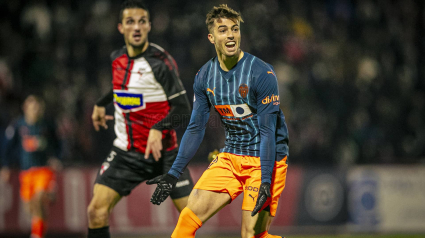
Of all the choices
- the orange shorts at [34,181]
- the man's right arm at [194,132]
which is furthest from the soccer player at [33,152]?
the man's right arm at [194,132]

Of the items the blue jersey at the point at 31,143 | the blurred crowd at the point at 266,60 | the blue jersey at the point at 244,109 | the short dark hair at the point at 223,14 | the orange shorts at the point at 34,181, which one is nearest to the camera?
the blue jersey at the point at 244,109

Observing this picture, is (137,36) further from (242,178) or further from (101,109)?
(242,178)

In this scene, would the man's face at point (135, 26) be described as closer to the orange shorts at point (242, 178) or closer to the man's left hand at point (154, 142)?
the man's left hand at point (154, 142)

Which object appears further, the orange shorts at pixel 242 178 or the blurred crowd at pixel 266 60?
the blurred crowd at pixel 266 60

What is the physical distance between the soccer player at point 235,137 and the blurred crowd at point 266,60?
451cm

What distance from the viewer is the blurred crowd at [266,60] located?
30.3 feet

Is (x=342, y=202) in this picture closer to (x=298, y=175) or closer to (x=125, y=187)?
(x=298, y=175)

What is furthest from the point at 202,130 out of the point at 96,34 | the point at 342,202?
the point at 96,34

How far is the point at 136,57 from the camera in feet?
16.0

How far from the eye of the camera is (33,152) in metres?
8.26

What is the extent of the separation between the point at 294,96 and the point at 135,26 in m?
A: 6.01

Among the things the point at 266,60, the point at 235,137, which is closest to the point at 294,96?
the point at 266,60

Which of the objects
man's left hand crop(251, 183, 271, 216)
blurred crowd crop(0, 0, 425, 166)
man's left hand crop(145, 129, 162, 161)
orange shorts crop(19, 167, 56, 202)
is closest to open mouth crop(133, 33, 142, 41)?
man's left hand crop(145, 129, 162, 161)

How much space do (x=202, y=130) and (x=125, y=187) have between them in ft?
3.93
